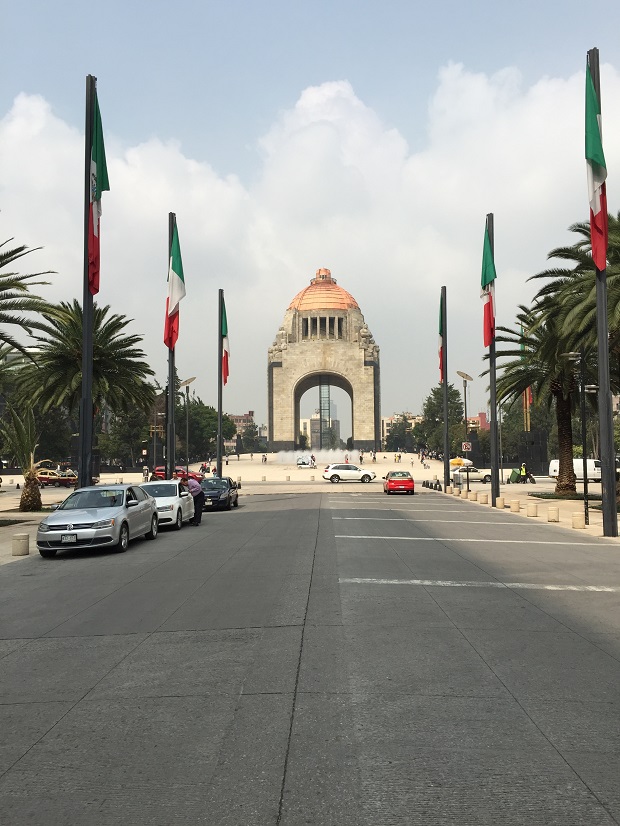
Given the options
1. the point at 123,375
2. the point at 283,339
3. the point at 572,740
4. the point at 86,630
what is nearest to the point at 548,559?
the point at 86,630

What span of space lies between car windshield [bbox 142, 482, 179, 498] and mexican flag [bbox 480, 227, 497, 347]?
54.0 ft

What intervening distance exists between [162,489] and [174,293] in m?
10.9

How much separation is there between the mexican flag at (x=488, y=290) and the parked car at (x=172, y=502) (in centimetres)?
1591

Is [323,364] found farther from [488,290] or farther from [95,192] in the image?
[95,192]

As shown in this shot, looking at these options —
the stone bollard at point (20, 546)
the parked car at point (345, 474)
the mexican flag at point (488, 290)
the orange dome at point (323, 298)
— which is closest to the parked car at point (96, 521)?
the stone bollard at point (20, 546)

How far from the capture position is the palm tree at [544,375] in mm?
35613

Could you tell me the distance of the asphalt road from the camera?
4109 millimetres

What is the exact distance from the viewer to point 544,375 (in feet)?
132

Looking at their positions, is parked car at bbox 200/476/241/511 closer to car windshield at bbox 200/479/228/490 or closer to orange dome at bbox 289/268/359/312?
car windshield at bbox 200/479/228/490

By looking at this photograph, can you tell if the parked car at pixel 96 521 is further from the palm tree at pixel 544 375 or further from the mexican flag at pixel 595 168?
the palm tree at pixel 544 375

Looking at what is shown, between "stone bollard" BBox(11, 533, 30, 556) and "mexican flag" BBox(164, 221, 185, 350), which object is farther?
"mexican flag" BBox(164, 221, 185, 350)

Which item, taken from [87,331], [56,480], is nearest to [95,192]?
[87,331]

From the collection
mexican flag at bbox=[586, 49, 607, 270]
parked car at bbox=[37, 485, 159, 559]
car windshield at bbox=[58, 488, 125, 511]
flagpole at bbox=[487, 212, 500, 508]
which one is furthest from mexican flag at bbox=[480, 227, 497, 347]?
car windshield at bbox=[58, 488, 125, 511]

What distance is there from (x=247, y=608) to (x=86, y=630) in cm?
198
